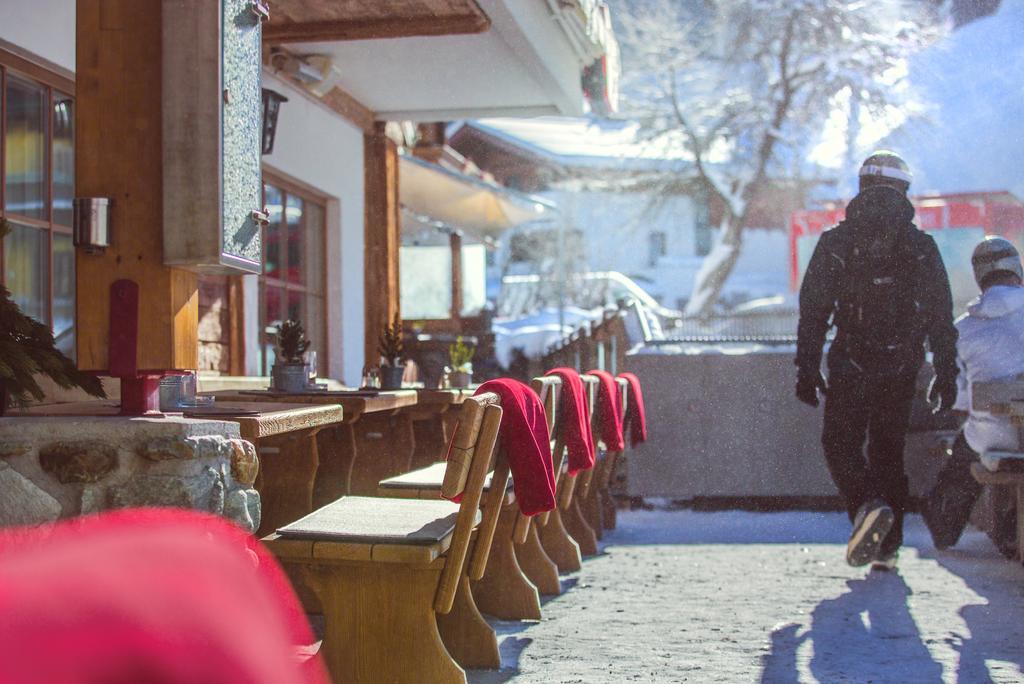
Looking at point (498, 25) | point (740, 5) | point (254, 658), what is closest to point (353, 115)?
point (498, 25)

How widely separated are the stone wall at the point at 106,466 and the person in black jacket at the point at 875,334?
141 inches

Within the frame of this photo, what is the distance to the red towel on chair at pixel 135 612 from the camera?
Result: 65 cm

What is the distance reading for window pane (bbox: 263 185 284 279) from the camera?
7.96 meters

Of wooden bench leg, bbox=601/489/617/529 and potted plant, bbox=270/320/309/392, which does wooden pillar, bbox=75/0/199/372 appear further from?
wooden bench leg, bbox=601/489/617/529

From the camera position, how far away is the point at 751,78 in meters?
28.4

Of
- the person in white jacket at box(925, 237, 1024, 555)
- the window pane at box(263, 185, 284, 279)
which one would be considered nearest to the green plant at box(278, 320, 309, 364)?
the window pane at box(263, 185, 284, 279)


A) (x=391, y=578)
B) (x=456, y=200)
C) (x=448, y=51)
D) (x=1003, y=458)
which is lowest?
(x=391, y=578)

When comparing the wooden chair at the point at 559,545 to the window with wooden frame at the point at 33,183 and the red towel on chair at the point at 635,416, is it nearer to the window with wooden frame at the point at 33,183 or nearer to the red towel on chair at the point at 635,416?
the red towel on chair at the point at 635,416

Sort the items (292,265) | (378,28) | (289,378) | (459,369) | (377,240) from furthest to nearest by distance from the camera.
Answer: (377,240) < (292,265) < (459,369) < (378,28) < (289,378)

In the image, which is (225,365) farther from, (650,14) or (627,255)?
(627,255)

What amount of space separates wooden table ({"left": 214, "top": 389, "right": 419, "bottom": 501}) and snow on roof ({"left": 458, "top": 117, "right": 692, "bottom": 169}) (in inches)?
879

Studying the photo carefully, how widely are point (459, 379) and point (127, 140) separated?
3817 millimetres

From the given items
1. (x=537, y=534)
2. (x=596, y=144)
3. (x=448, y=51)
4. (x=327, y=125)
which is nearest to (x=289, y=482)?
(x=537, y=534)

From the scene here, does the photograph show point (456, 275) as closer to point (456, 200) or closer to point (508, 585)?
point (456, 200)
